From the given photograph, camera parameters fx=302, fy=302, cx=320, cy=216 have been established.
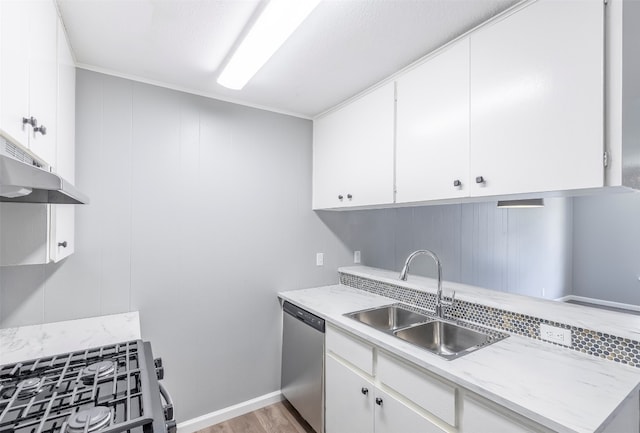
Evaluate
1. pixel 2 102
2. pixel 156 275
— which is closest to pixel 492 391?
pixel 2 102

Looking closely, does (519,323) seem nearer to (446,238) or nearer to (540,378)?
(540,378)

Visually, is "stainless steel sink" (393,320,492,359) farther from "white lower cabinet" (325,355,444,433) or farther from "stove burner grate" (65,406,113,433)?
"stove burner grate" (65,406,113,433)

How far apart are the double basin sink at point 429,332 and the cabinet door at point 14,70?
1.68 meters

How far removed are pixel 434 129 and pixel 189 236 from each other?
69.5 inches

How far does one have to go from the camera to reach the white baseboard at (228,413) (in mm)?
2150

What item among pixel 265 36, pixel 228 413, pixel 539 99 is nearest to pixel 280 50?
pixel 265 36

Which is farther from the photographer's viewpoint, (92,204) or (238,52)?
(92,204)

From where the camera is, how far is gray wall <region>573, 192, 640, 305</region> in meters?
3.90

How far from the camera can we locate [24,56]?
0.93 metres

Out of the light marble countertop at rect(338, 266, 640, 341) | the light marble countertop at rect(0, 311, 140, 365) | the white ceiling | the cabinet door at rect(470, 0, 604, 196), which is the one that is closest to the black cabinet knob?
the white ceiling

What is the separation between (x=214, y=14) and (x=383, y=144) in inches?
46.3

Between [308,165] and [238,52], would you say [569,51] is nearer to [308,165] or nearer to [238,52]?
[238,52]

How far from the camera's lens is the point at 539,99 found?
1238mm

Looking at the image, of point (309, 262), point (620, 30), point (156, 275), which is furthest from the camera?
point (309, 262)
